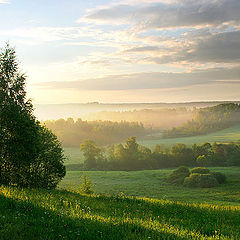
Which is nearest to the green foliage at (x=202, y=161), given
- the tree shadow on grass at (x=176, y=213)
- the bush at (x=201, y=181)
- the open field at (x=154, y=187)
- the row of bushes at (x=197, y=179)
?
the open field at (x=154, y=187)

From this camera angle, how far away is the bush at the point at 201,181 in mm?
107588

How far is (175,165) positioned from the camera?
485 ft

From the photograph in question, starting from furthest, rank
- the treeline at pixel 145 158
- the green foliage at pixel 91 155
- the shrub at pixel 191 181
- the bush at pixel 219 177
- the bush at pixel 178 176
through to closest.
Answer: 1. the green foliage at pixel 91 155
2. the treeline at pixel 145 158
3. the bush at pixel 178 176
4. the bush at pixel 219 177
5. the shrub at pixel 191 181

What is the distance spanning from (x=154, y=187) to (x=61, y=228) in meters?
96.4

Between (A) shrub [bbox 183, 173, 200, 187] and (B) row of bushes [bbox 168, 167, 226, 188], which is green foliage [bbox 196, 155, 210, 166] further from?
(A) shrub [bbox 183, 173, 200, 187]

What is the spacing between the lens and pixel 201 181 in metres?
109

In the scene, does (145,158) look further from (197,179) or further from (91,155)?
(197,179)

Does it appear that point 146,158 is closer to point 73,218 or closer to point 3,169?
point 3,169

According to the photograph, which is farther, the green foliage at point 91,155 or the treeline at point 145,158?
the green foliage at point 91,155

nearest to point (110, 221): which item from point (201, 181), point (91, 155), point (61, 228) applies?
point (61, 228)

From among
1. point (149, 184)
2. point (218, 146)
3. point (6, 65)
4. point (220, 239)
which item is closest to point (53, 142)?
point (6, 65)

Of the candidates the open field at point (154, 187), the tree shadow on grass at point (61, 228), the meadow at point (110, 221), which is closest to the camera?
the tree shadow on grass at point (61, 228)

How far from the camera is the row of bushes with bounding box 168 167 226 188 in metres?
108

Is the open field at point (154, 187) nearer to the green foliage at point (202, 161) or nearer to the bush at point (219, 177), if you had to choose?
the bush at point (219, 177)
